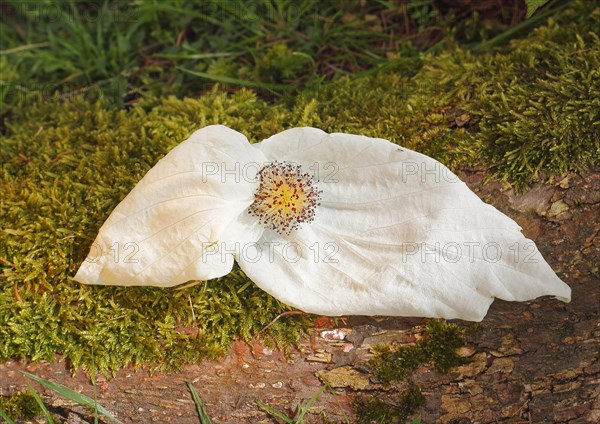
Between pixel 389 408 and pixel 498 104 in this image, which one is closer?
pixel 389 408

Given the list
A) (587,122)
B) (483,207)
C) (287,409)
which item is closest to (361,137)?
(483,207)

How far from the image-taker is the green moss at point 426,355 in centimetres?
207

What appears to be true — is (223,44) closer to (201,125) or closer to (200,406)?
(201,125)

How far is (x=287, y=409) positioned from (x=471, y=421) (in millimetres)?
576

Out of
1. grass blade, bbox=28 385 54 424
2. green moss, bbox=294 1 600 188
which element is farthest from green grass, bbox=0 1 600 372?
grass blade, bbox=28 385 54 424

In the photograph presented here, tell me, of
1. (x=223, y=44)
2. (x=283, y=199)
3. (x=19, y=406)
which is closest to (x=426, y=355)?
(x=283, y=199)

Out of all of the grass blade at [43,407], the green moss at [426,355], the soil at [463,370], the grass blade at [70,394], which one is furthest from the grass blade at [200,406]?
the green moss at [426,355]

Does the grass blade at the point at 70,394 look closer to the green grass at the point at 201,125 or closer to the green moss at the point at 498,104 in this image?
the green grass at the point at 201,125

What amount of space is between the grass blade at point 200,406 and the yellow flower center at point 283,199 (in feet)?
1.85

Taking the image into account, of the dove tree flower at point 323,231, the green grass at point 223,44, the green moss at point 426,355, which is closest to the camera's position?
the dove tree flower at point 323,231

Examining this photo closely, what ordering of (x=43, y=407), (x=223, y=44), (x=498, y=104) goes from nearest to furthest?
(x=43, y=407) < (x=498, y=104) < (x=223, y=44)

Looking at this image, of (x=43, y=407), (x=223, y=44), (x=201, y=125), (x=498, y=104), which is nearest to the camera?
(x=43, y=407)

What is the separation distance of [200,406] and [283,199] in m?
0.70

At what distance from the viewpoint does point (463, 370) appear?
207 centimetres
